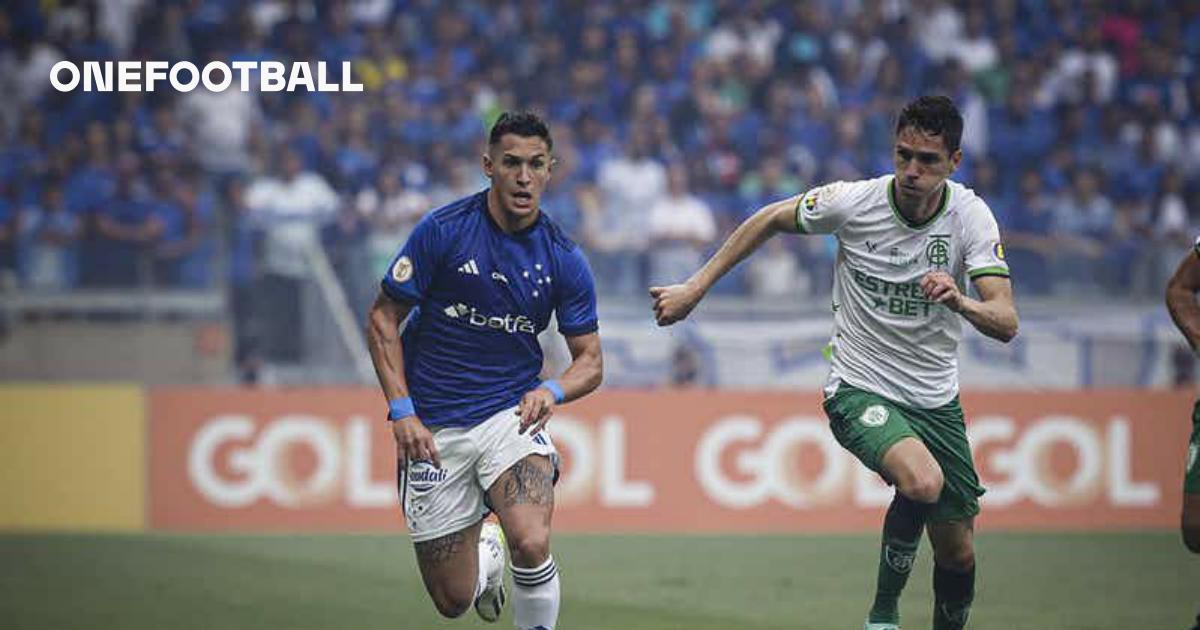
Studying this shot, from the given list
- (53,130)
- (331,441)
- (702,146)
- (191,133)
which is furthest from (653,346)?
(53,130)

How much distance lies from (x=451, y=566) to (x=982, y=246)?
2.84 m

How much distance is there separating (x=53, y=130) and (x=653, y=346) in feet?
23.9

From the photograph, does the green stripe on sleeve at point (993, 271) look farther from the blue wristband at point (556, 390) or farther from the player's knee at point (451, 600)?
the player's knee at point (451, 600)

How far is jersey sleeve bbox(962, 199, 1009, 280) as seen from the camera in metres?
8.09

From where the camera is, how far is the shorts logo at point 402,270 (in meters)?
7.86

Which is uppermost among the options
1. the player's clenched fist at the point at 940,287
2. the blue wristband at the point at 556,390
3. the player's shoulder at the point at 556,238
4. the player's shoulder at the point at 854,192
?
the player's shoulder at the point at 854,192

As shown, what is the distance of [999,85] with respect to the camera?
70.4ft

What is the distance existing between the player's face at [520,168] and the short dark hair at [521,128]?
0.02m

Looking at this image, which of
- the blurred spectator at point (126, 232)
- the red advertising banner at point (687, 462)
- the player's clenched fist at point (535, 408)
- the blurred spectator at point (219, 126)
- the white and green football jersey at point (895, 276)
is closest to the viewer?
the player's clenched fist at point (535, 408)

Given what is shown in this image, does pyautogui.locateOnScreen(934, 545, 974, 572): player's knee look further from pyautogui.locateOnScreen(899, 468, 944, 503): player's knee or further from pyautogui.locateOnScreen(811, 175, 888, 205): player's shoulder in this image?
pyautogui.locateOnScreen(811, 175, 888, 205): player's shoulder

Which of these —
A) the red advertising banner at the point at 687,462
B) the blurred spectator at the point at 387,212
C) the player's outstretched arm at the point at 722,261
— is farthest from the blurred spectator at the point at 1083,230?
the player's outstretched arm at the point at 722,261

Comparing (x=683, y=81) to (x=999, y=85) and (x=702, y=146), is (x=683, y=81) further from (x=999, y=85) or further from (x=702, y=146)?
(x=999, y=85)

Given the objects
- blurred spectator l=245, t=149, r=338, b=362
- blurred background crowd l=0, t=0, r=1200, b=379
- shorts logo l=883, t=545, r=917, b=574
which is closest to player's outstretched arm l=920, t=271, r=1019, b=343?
shorts logo l=883, t=545, r=917, b=574

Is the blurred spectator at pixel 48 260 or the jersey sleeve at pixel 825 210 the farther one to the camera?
the blurred spectator at pixel 48 260
